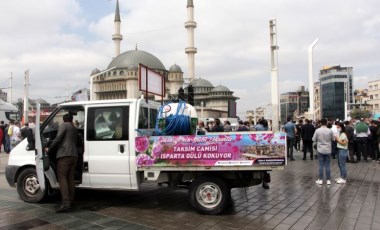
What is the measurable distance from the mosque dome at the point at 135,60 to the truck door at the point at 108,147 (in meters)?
115

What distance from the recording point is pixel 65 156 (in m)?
7.26

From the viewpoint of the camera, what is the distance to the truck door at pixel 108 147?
7207 millimetres

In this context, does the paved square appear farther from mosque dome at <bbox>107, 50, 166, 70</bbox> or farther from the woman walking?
mosque dome at <bbox>107, 50, 166, 70</bbox>

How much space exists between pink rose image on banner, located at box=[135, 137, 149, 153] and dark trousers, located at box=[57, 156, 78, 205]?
130 centimetres

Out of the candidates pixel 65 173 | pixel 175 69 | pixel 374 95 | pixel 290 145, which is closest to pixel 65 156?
pixel 65 173

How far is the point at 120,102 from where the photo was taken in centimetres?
736

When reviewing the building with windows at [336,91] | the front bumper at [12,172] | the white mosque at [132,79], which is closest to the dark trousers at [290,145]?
the front bumper at [12,172]

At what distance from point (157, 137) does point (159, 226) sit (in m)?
1.61

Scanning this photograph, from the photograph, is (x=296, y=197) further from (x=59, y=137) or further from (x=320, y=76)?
(x=320, y=76)

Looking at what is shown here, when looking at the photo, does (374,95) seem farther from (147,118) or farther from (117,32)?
(147,118)

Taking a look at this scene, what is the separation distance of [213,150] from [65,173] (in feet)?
9.43

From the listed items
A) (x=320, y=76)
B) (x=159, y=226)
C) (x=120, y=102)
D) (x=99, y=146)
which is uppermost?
(x=320, y=76)

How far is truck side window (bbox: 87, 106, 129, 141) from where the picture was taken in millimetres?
7254

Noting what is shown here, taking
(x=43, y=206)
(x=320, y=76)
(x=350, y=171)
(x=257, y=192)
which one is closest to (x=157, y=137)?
(x=43, y=206)
